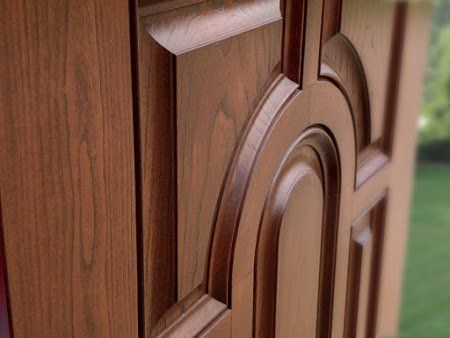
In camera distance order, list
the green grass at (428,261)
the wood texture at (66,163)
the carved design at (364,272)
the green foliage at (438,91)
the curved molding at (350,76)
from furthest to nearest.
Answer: the green foliage at (438,91) → the green grass at (428,261) → the carved design at (364,272) → the curved molding at (350,76) → the wood texture at (66,163)

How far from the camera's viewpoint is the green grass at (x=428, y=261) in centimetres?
269

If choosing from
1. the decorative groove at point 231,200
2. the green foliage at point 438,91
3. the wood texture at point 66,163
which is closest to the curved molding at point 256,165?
the decorative groove at point 231,200

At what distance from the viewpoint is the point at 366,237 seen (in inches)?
45.7

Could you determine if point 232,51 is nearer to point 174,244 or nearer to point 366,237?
point 174,244

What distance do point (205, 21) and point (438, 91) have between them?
3.22 metres

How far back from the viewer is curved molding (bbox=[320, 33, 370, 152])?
926 millimetres

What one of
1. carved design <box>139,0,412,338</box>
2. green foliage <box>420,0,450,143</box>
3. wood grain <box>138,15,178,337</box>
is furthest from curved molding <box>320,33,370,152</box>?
green foliage <box>420,0,450,143</box>

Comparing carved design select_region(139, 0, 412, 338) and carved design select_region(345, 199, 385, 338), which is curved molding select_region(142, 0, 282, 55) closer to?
carved design select_region(139, 0, 412, 338)

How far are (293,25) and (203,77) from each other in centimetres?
16

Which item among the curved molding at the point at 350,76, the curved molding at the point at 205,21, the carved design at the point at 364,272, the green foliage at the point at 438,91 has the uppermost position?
the curved molding at the point at 205,21

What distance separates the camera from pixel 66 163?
0.59 metres

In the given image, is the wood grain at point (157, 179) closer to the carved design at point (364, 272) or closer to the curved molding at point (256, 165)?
the curved molding at point (256, 165)

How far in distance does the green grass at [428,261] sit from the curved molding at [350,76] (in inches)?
66.5

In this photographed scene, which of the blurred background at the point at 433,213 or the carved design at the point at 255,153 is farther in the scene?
the blurred background at the point at 433,213
